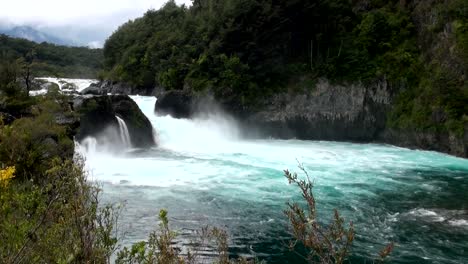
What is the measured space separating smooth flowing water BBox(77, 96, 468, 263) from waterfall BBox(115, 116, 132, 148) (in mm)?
706

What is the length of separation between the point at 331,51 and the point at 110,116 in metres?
17.6

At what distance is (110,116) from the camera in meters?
24.0

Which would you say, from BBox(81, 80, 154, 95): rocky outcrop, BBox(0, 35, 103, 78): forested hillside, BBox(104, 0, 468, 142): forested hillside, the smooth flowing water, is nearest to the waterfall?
the smooth flowing water

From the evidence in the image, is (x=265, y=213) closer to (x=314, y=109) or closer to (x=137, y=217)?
(x=137, y=217)

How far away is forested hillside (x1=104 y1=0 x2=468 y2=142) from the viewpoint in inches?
1069

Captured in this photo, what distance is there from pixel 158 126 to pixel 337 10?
16619 mm

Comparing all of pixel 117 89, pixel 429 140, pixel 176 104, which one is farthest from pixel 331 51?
pixel 117 89

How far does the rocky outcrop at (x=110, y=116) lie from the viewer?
73.8 feet

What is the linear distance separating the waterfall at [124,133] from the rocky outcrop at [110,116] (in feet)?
0.92

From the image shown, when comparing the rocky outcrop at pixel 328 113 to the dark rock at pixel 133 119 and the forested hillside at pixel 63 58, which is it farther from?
the forested hillside at pixel 63 58

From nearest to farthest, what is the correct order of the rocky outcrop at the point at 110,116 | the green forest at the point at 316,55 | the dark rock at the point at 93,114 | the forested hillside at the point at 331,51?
the dark rock at the point at 93,114 → the rocky outcrop at the point at 110,116 → the green forest at the point at 316,55 → the forested hillside at the point at 331,51

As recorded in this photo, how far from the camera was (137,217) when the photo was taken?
13.2m

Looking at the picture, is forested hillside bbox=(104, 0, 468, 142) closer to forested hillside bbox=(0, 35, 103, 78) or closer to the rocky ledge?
the rocky ledge

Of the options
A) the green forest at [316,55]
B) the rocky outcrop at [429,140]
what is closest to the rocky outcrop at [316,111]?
the green forest at [316,55]
